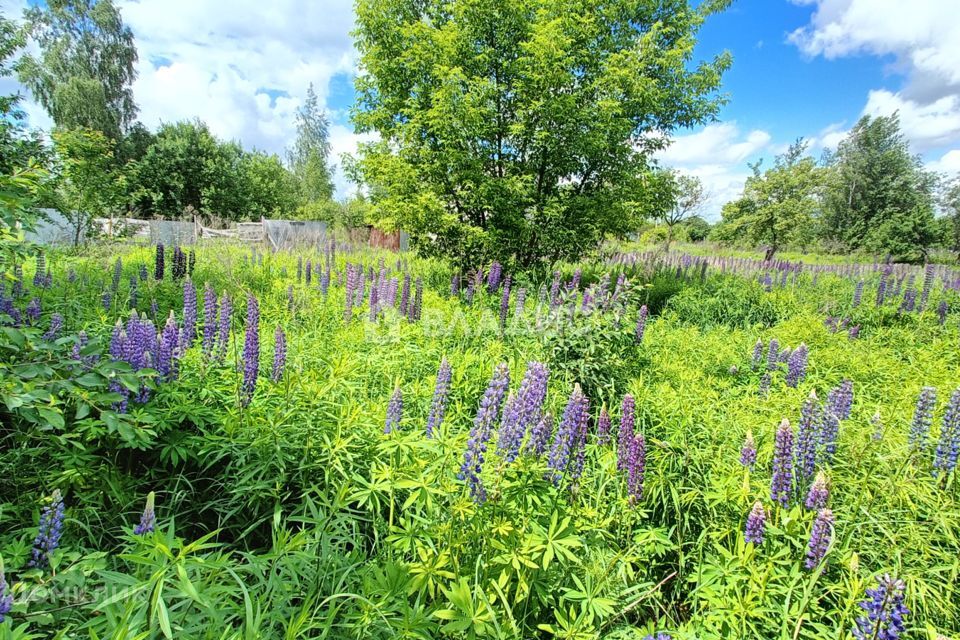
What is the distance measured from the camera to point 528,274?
8.00 meters

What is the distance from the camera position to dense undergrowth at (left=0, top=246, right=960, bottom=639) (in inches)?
61.5

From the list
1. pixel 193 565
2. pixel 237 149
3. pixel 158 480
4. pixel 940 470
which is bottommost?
pixel 158 480

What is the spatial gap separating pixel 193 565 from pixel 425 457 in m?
1.04

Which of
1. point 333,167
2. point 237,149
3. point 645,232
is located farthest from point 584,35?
point 333,167

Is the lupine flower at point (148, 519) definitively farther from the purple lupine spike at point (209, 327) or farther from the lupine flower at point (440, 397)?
the purple lupine spike at point (209, 327)

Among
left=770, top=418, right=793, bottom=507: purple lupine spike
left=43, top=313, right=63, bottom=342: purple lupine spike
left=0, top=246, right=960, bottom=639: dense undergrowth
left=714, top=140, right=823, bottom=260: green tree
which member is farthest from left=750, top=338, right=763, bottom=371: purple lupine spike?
left=714, top=140, right=823, bottom=260: green tree

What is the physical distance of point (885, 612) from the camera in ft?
4.62

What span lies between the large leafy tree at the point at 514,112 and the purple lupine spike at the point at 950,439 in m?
5.57

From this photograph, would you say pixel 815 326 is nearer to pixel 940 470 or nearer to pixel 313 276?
pixel 940 470

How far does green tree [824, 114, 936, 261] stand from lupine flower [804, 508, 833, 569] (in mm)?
43922

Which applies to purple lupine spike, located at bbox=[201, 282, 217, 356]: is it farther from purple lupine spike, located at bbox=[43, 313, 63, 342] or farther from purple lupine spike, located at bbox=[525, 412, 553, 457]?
purple lupine spike, located at bbox=[525, 412, 553, 457]

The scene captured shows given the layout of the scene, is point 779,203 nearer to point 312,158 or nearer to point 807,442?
point 807,442

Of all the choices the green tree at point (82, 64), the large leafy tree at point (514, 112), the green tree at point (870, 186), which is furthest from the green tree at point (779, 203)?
the green tree at point (82, 64)

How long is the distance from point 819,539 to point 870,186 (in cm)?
5257
